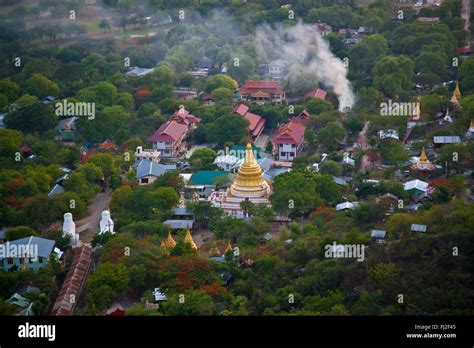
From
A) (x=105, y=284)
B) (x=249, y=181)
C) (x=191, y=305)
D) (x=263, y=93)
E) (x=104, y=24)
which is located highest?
(x=191, y=305)


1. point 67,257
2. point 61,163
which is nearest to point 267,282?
point 67,257

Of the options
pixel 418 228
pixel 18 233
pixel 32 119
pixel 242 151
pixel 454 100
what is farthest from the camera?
pixel 454 100

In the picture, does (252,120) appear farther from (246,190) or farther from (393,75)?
(246,190)

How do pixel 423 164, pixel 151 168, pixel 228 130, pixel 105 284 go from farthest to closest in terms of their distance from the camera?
pixel 228 130
pixel 151 168
pixel 423 164
pixel 105 284

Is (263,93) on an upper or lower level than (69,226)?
lower

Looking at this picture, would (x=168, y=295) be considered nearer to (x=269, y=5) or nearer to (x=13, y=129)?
(x=13, y=129)

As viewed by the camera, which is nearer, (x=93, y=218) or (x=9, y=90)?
(x=93, y=218)

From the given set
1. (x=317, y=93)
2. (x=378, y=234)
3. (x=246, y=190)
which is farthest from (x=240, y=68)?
(x=378, y=234)
